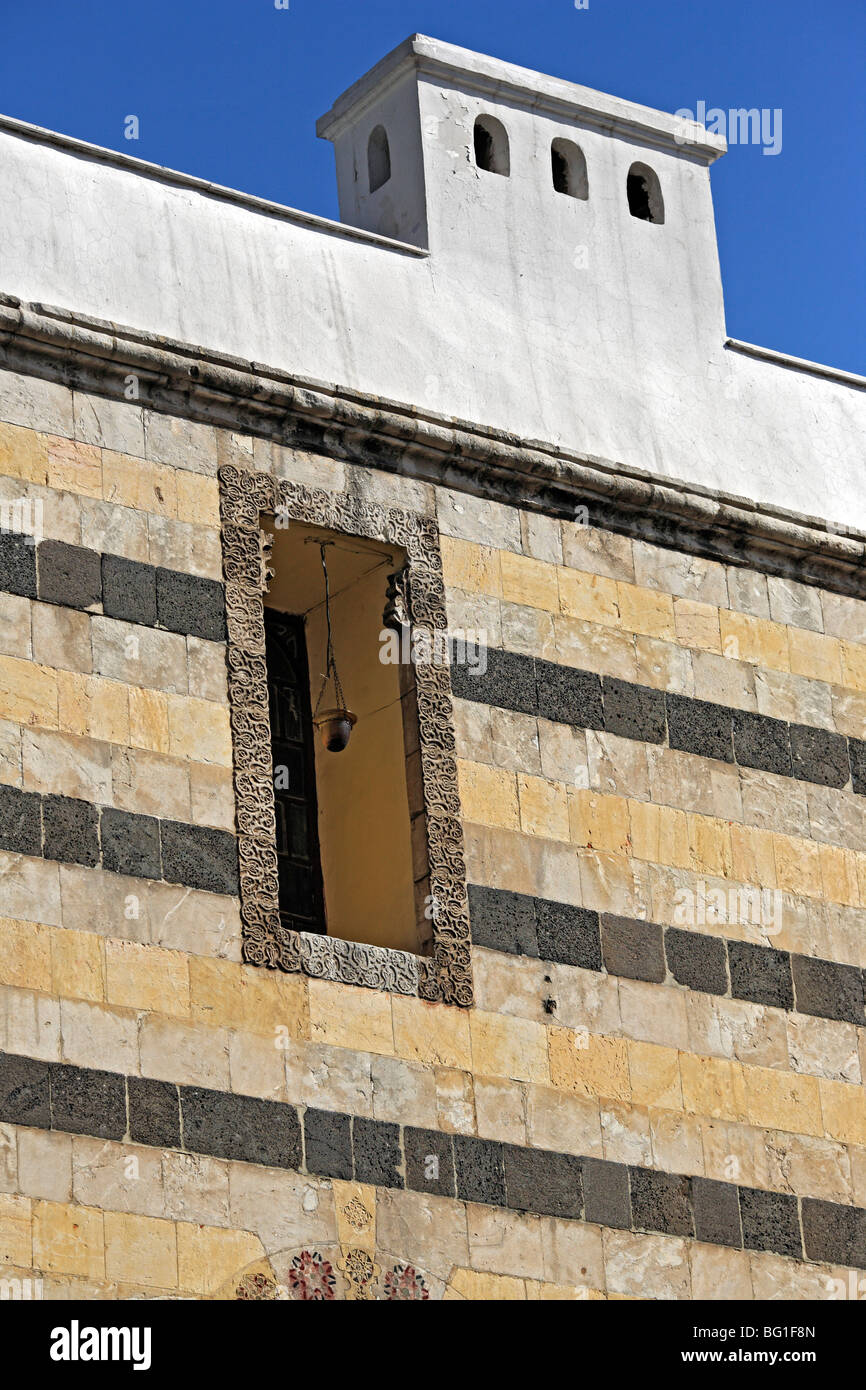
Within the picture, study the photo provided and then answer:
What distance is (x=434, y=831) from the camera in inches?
379

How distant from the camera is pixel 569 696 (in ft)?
33.2

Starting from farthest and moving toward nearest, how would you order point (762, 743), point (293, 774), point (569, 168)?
point (569, 168), point (762, 743), point (293, 774)

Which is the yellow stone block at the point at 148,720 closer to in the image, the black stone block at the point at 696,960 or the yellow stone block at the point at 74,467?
the yellow stone block at the point at 74,467

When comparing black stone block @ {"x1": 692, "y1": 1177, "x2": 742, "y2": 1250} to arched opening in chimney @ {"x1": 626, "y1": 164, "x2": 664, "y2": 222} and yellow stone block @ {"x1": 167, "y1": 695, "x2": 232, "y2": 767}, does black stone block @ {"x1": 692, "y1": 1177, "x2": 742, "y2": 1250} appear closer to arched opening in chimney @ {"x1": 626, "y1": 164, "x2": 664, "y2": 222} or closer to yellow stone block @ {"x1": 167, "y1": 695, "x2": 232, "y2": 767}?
yellow stone block @ {"x1": 167, "y1": 695, "x2": 232, "y2": 767}

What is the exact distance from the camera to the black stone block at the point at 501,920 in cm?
956


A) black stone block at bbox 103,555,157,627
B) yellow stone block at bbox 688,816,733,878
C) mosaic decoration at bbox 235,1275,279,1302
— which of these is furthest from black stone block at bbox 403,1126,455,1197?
black stone block at bbox 103,555,157,627

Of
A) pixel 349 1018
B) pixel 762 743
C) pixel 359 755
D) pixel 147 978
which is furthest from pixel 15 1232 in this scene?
pixel 762 743

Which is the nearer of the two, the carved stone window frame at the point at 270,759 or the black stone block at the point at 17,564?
the black stone block at the point at 17,564

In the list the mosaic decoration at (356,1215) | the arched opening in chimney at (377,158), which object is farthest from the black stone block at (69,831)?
the arched opening in chimney at (377,158)

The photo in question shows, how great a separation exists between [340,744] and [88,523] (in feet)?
3.83

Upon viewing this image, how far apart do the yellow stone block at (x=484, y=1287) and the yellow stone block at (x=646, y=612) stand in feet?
7.84

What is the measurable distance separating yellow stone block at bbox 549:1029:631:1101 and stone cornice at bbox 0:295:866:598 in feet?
6.17

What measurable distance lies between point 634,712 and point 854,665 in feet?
3.65

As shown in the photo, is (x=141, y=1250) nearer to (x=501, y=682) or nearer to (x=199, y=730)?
(x=199, y=730)
